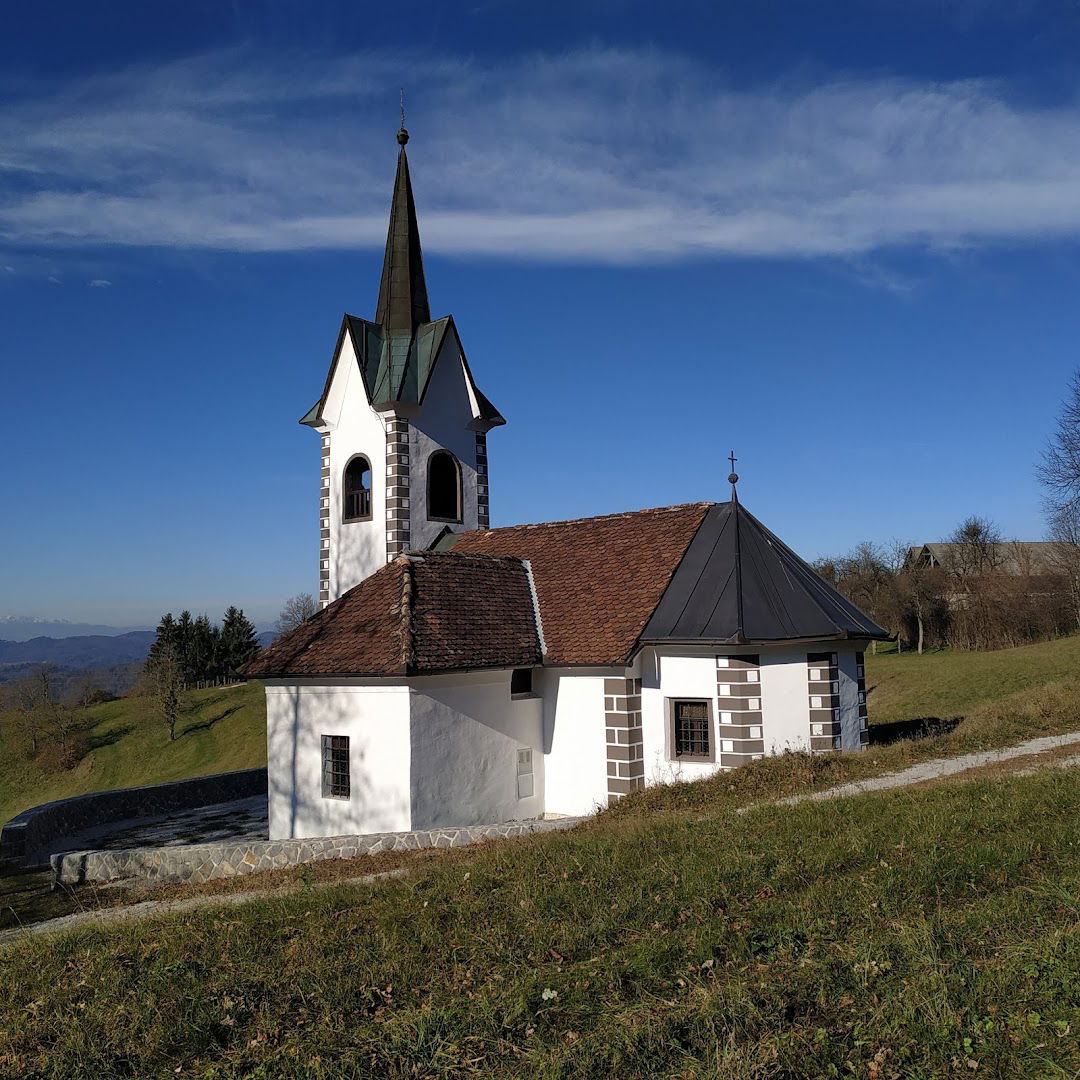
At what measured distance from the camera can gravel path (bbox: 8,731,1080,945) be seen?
1060cm

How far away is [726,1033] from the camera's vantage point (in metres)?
5.31

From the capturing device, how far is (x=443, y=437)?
81.5 ft

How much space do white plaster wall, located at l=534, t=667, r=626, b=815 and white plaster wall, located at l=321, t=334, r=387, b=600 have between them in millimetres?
6759

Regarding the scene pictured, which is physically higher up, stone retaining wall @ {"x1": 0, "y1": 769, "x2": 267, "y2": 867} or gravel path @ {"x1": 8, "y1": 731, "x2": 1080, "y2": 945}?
gravel path @ {"x1": 8, "y1": 731, "x2": 1080, "y2": 945}

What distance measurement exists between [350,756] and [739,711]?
7470 millimetres

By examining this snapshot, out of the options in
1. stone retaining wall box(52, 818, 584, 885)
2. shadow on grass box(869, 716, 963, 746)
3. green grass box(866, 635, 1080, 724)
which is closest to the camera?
stone retaining wall box(52, 818, 584, 885)

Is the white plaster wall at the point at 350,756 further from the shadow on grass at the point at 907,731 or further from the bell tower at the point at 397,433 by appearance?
the shadow on grass at the point at 907,731

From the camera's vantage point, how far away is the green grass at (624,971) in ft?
17.1

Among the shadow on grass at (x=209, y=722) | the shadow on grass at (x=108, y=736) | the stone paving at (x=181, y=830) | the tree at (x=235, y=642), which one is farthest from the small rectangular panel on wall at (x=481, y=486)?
the tree at (x=235, y=642)

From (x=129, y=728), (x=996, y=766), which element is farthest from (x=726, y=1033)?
(x=129, y=728)

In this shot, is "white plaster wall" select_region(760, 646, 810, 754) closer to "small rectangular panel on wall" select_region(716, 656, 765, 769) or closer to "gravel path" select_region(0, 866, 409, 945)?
"small rectangular panel on wall" select_region(716, 656, 765, 769)

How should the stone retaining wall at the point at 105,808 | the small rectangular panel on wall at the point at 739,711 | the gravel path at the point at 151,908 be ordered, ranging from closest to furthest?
the gravel path at the point at 151,908, the small rectangular panel on wall at the point at 739,711, the stone retaining wall at the point at 105,808

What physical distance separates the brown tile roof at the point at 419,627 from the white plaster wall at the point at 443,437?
391 centimetres

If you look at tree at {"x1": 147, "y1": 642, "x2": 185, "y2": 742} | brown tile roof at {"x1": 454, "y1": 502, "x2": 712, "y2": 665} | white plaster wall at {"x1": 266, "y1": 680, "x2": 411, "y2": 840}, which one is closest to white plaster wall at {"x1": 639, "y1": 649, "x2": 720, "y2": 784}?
brown tile roof at {"x1": 454, "y1": 502, "x2": 712, "y2": 665}
